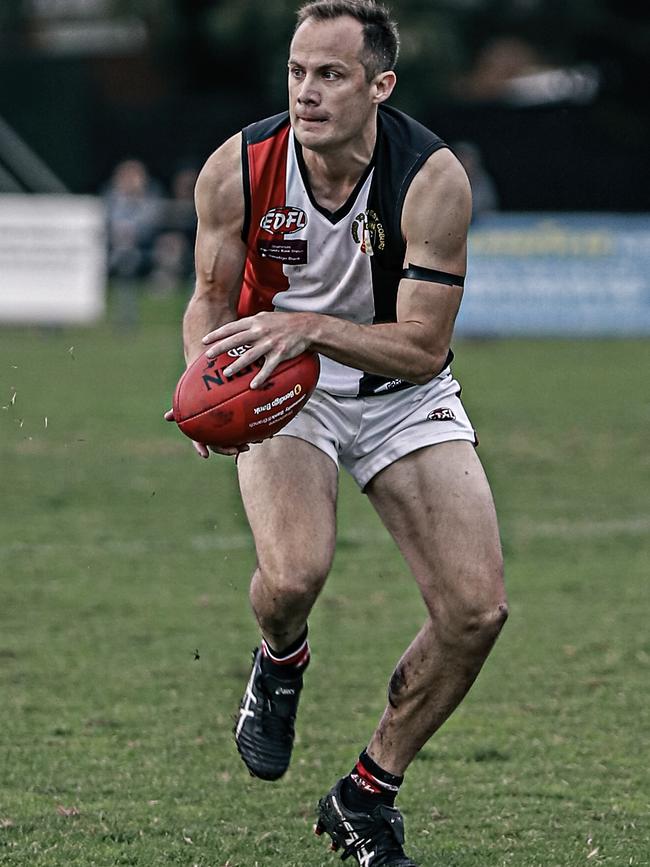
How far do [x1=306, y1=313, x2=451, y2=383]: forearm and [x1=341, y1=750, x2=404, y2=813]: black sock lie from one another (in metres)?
1.17

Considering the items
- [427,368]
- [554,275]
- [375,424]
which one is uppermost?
[427,368]

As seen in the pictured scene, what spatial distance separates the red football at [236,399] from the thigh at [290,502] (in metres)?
0.28

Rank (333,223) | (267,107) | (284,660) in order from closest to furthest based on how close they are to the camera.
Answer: (333,223)
(284,660)
(267,107)

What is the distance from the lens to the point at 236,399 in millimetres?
4609

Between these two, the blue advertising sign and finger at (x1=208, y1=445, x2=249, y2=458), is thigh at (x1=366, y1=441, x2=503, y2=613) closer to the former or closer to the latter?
finger at (x1=208, y1=445, x2=249, y2=458)

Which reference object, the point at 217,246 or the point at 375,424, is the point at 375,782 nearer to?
the point at 375,424

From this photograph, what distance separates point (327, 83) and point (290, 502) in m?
1.26

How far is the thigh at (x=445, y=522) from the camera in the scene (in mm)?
4832

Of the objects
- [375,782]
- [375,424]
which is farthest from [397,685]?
[375,424]

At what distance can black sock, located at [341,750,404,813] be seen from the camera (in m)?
4.81

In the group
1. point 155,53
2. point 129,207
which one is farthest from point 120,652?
point 155,53

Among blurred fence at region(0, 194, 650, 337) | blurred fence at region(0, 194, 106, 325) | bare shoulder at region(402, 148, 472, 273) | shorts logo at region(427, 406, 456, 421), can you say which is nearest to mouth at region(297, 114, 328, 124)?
bare shoulder at region(402, 148, 472, 273)

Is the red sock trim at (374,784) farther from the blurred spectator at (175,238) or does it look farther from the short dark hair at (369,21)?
the blurred spectator at (175,238)

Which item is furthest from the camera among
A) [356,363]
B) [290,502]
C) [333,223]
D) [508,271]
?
[508,271]
